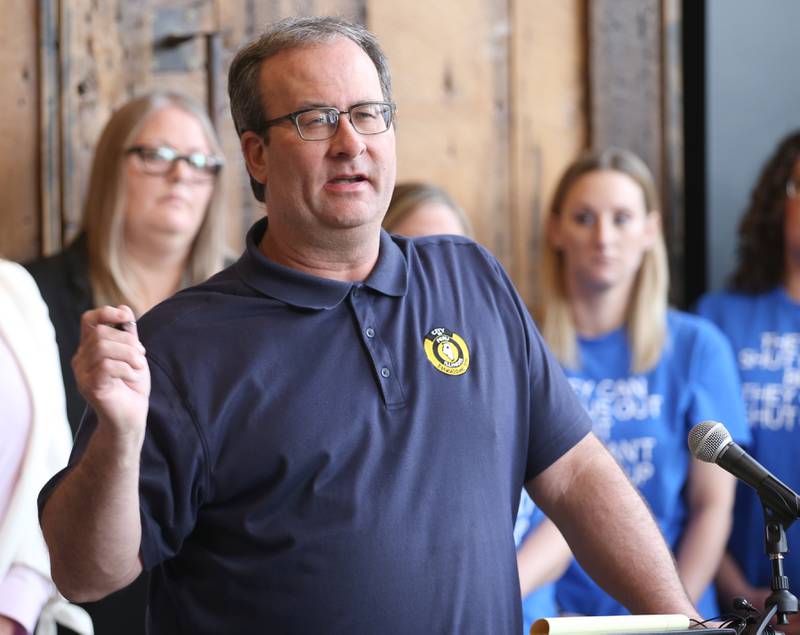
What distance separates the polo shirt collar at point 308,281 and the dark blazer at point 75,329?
34.7 inches

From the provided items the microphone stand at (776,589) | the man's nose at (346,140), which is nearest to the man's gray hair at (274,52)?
the man's nose at (346,140)

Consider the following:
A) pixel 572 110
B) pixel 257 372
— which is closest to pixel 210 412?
pixel 257 372

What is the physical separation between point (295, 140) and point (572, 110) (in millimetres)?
2107

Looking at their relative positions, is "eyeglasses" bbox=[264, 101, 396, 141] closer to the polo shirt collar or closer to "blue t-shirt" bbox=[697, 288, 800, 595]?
the polo shirt collar

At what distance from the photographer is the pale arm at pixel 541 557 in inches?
101

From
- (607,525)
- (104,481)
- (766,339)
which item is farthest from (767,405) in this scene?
(104,481)

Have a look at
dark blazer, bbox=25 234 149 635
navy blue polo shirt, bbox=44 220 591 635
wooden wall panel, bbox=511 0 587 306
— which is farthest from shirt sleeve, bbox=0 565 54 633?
wooden wall panel, bbox=511 0 587 306

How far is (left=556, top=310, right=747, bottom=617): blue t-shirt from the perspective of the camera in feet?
9.57

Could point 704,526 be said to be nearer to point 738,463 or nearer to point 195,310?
point 738,463

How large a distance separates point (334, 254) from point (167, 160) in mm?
1037

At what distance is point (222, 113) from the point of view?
3027 millimetres

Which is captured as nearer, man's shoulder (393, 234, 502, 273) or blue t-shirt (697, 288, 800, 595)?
man's shoulder (393, 234, 502, 273)

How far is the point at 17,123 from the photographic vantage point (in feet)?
9.05

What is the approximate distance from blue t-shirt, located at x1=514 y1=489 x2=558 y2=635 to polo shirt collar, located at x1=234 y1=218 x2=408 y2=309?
3.16 ft
